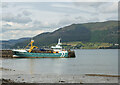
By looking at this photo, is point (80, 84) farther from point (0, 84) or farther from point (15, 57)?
point (15, 57)

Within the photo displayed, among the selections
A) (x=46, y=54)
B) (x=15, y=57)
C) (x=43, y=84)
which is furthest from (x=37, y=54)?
(x=43, y=84)

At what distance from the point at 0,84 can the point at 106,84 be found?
1625 cm

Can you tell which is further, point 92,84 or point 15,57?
point 15,57

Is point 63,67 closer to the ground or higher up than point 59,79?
closer to the ground

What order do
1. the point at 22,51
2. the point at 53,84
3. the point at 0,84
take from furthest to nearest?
the point at 22,51 < the point at 53,84 < the point at 0,84

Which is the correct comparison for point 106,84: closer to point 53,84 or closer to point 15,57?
point 53,84

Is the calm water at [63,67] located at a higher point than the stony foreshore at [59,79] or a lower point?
lower

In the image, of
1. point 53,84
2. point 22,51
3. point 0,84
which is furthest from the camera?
point 22,51

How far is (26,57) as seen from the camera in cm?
11769

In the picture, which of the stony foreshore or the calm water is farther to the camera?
the calm water

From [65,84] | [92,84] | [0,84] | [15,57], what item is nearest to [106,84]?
[92,84]

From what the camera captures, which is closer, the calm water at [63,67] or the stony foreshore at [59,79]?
the stony foreshore at [59,79]

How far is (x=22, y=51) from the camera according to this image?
117 metres

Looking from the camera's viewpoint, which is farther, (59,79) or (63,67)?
(63,67)
